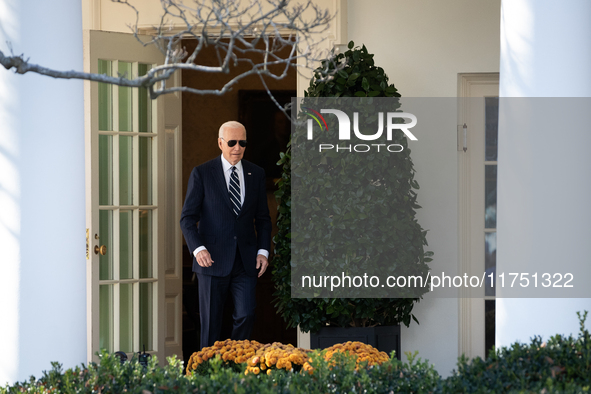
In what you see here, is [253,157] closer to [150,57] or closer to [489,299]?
[150,57]

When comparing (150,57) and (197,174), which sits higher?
(150,57)

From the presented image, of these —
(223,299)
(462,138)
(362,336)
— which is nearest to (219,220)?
(223,299)

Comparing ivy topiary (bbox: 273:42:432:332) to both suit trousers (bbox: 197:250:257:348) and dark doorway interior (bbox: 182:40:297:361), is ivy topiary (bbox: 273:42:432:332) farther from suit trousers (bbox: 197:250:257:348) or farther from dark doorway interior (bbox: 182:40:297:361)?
dark doorway interior (bbox: 182:40:297:361)

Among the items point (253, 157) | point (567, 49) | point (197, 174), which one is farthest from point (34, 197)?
point (253, 157)

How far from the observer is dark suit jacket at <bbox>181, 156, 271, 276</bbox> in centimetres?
402

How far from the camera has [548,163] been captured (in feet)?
9.21

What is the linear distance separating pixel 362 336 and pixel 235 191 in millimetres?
1211

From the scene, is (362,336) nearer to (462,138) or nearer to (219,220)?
(219,220)

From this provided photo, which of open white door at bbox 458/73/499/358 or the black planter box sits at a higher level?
open white door at bbox 458/73/499/358

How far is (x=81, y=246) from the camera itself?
320cm

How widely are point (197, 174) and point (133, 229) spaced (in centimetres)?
65

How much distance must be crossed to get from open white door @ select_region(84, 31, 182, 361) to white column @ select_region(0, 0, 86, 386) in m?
0.90

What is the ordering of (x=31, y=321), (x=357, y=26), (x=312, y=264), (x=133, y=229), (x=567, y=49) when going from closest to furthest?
(x=567, y=49) < (x=31, y=321) < (x=312, y=264) < (x=133, y=229) < (x=357, y=26)

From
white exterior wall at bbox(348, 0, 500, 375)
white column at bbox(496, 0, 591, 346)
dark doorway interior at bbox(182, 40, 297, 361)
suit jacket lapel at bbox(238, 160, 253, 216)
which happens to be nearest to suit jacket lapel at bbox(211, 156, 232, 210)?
suit jacket lapel at bbox(238, 160, 253, 216)
